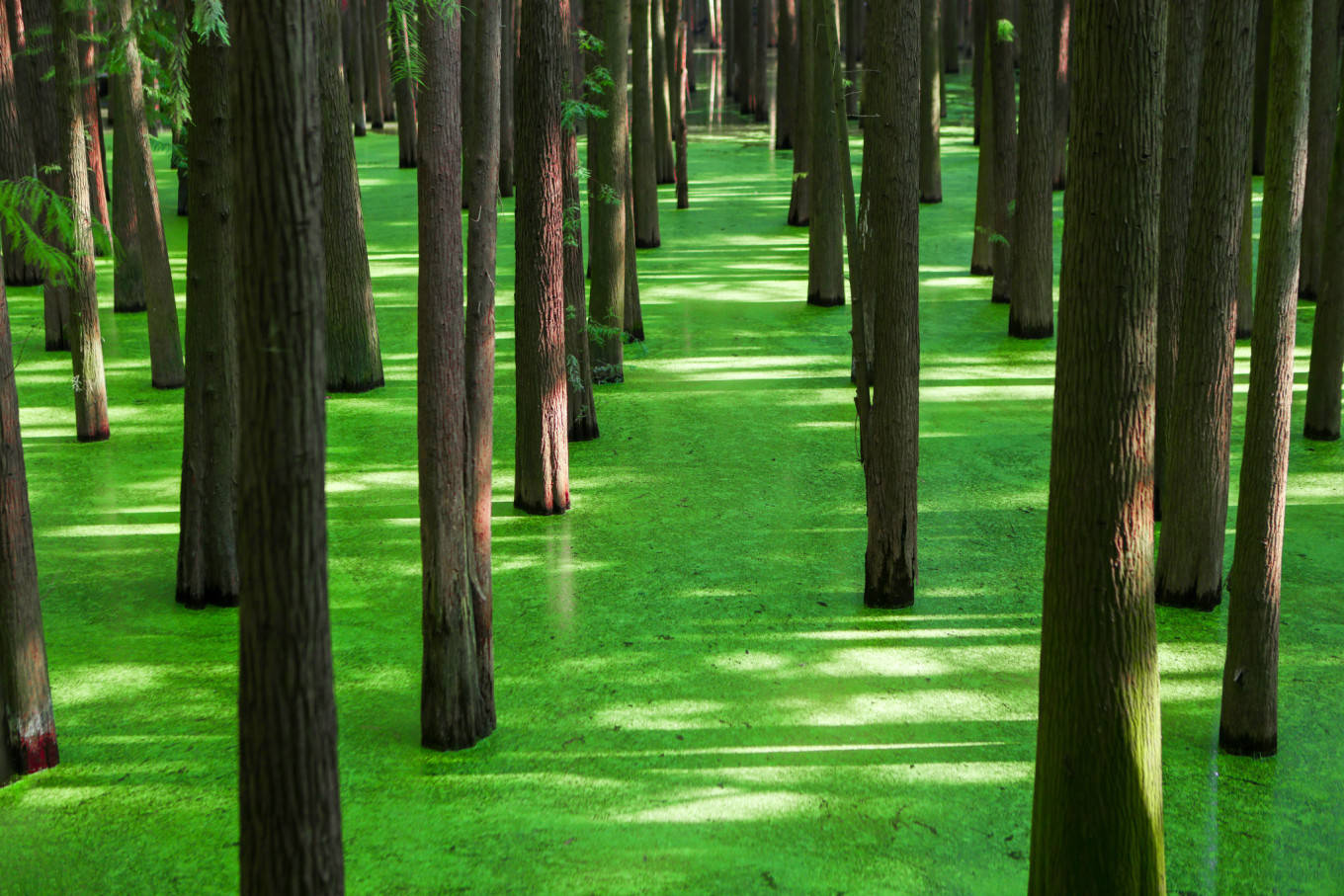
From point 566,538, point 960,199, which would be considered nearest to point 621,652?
point 566,538

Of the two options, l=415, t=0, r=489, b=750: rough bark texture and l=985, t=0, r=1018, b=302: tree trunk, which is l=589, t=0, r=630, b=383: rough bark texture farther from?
l=415, t=0, r=489, b=750: rough bark texture

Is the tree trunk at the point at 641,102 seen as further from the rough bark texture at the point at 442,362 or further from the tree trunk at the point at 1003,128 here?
the rough bark texture at the point at 442,362

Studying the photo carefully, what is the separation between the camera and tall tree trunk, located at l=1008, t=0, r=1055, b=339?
10.0 m

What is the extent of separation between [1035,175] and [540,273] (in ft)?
16.0

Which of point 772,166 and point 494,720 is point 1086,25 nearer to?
point 494,720

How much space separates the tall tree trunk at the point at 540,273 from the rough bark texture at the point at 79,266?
2.82 meters

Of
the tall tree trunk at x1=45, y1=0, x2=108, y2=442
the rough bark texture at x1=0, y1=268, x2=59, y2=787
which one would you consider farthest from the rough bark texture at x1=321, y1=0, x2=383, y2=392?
the rough bark texture at x1=0, y1=268, x2=59, y2=787

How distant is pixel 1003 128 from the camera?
443 inches

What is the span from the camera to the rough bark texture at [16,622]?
4750mm

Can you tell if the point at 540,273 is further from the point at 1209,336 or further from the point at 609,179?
the point at 1209,336

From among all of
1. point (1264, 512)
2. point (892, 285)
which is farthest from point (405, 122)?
point (1264, 512)

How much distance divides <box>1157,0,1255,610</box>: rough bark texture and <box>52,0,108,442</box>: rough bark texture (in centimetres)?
620

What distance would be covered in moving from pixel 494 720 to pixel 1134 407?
2829 mm

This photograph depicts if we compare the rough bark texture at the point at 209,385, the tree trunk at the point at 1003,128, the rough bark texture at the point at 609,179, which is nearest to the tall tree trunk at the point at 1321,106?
the tree trunk at the point at 1003,128
